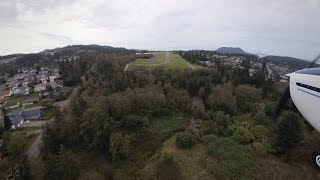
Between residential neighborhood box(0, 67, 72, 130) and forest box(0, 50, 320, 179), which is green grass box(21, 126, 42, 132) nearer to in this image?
residential neighborhood box(0, 67, 72, 130)

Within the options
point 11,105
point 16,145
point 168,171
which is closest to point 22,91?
point 11,105

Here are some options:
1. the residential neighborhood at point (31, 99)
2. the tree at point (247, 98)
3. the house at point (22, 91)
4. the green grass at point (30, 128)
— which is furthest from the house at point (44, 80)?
the tree at point (247, 98)

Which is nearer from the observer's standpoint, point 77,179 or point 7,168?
point 77,179

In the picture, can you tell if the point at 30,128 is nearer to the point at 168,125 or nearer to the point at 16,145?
the point at 16,145

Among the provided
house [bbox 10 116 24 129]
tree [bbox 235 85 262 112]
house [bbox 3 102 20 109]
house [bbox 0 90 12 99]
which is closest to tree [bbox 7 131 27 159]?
house [bbox 10 116 24 129]

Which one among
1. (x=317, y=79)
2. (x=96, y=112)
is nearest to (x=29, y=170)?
(x=96, y=112)

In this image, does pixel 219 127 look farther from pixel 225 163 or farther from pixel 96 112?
pixel 96 112
